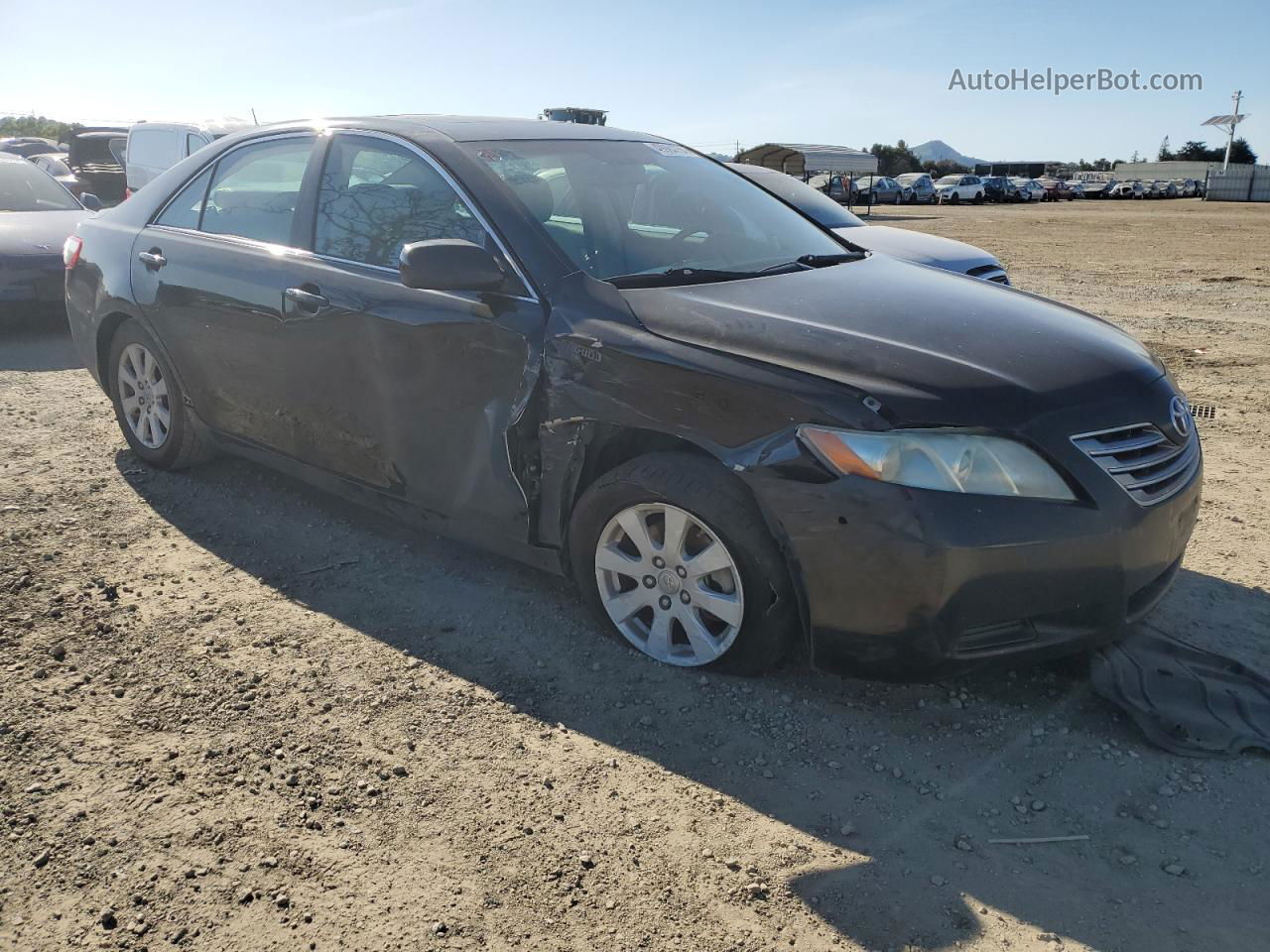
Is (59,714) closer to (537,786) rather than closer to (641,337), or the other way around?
(537,786)

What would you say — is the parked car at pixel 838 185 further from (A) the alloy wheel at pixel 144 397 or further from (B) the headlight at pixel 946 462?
(B) the headlight at pixel 946 462

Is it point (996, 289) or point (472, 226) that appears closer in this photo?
point (472, 226)

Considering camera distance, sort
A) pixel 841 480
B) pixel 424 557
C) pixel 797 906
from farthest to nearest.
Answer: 1. pixel 424 557
2. pixel 841 480
3. pixel 797 906

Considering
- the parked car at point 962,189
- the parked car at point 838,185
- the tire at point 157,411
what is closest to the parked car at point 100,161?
the tire at point 157,411

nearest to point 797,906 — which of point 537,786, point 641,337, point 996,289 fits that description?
point 537,786

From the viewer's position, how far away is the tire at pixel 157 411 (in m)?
4.71

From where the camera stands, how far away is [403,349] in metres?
3.60

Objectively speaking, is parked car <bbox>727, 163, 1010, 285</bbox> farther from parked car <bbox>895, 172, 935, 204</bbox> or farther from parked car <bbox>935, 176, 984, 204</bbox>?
parked car <bbox>935, 176, 984, 204</bbox>

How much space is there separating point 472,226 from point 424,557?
1.37 meters

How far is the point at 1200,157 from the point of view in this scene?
306 feet

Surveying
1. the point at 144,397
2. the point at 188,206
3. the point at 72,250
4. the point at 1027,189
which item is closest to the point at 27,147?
the point at 72,250

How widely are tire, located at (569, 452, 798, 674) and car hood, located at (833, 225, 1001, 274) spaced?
4.64 m

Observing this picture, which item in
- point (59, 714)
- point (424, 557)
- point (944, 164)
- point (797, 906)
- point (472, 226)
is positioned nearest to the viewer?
point (797, 906)

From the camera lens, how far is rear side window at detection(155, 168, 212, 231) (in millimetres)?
4629
